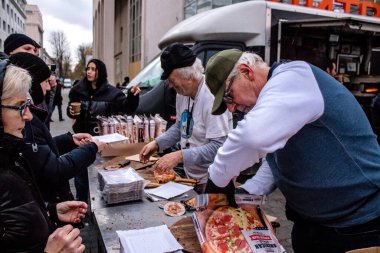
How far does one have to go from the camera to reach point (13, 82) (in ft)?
5.01

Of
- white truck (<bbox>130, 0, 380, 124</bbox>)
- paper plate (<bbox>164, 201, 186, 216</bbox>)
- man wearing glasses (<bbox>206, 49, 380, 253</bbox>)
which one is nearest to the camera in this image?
man wearing glasses (<bbox>206, 49, 380, 253</bbox>)

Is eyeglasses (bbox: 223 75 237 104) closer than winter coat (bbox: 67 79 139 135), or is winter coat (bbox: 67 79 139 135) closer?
eyeglasses (bbox: 223 75 237 104)

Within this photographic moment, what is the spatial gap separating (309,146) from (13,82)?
129cm

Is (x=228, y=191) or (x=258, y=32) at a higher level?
(x=258, y=32)

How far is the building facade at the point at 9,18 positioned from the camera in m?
55.3

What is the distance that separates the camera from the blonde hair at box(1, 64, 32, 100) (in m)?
1.51

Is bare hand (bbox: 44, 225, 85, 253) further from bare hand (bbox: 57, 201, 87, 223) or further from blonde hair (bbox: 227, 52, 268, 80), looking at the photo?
blonde hair (bbox: 227, 52, 268, 80)

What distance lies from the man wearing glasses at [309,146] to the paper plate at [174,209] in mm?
506

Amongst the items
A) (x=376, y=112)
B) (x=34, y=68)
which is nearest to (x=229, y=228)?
Answer: (x=34, y=68)

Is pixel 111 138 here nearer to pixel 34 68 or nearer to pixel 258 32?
pixel 34 68

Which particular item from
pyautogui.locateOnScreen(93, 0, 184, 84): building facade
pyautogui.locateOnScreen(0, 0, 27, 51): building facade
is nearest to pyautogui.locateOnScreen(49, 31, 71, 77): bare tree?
pyautogui.locateOnScreen(0, 0, 27, 51): building facade

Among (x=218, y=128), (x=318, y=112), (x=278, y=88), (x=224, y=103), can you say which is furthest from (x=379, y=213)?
(x=218, y=128)

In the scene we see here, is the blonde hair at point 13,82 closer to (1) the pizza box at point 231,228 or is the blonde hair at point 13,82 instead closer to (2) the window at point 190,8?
(1) the pizza box at point 231,228

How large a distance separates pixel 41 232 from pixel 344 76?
21.1 feet
